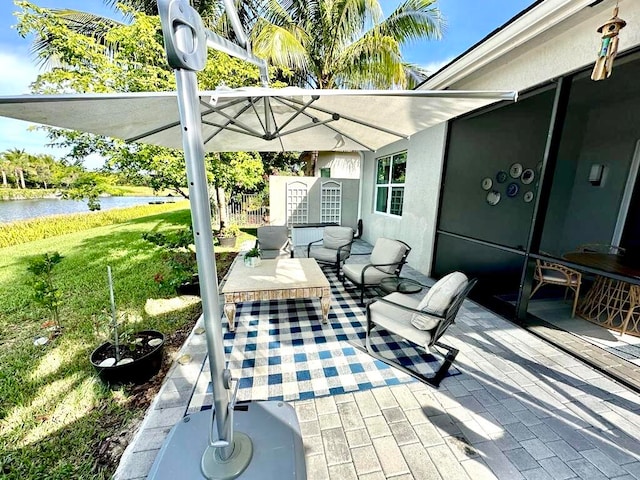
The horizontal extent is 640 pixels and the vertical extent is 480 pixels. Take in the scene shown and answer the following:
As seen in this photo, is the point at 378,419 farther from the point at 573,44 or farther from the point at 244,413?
the point at 573,44

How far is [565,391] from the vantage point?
7.39 ft

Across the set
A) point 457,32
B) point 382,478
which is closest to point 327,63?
point 457,32

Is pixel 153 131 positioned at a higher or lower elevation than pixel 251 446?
higher

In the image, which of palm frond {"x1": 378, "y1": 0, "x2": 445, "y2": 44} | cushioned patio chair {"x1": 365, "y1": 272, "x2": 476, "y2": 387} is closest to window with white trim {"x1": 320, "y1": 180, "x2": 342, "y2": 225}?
palm frond {"x1": 378, "y1": 0, "x2": 445, "y2": 44}

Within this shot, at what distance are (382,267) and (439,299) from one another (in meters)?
1.89

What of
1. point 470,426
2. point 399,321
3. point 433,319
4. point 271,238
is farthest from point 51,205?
point 470,426

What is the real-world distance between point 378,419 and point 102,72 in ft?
25.7

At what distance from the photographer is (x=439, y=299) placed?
2.35 m

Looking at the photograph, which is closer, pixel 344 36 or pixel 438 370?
pixel 438 370

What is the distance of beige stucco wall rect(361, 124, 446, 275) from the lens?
484cm

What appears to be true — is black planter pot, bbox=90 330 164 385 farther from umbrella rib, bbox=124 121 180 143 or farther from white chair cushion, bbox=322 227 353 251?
white chair cushion, bbox=322 227 353 251

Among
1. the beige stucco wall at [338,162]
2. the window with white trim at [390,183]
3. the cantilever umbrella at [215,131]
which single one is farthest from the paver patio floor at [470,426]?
the beige stucco wall at [338,162]

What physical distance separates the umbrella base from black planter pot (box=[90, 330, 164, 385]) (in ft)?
2.81

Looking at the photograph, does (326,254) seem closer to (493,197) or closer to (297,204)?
(493,197)
